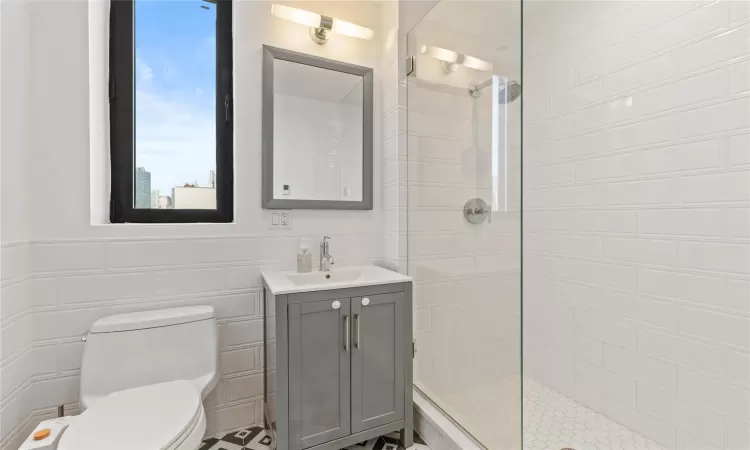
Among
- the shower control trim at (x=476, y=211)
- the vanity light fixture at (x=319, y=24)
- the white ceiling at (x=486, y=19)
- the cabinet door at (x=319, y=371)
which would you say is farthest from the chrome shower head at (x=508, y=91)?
the cabinet door at (x=319, y=371)

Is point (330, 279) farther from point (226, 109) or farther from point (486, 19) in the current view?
point (486, 19)

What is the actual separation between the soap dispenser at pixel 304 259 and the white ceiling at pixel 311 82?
811 millimetres

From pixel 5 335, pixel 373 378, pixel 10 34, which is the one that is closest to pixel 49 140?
pixel 10 34

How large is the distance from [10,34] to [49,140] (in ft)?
1.22

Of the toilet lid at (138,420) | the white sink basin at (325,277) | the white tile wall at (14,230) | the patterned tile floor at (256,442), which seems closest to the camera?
the toilet lid at (138,420)

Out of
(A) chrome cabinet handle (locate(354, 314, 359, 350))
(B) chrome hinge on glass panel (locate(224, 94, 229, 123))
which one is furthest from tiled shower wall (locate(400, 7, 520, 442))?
(B) chrome hinge on glass panel (locate(224, 94, 229, 123))

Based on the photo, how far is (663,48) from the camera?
1.46 meters

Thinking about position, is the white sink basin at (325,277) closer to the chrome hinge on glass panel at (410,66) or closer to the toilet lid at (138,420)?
the toilet lid at (138,420)

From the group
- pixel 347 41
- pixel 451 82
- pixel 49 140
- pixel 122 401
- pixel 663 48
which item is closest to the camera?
pixel 122 401

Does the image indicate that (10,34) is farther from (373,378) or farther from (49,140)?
(373,378)

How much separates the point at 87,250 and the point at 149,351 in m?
0.50

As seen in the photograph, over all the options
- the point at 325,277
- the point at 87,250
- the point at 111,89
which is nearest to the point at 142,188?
the point at 87,250

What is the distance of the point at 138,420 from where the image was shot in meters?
1.05

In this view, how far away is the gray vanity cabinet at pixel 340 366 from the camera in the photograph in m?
1.34
